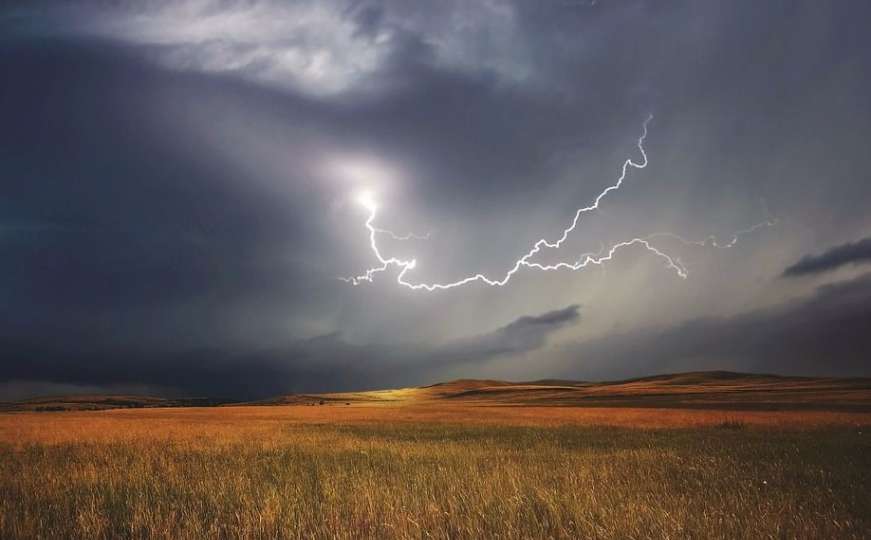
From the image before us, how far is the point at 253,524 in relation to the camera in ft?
Answer: 20.9

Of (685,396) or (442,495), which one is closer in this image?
(442,495)

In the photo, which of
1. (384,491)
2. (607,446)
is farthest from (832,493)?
(607,446)

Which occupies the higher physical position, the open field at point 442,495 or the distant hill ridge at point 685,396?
the open field at point 442,495

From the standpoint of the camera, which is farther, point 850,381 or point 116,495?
point 850,381

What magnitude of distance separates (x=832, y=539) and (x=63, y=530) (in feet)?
29.2

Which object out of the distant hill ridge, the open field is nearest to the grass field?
the open field

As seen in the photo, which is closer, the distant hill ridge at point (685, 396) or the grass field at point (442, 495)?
the grass field at point (442, 495)

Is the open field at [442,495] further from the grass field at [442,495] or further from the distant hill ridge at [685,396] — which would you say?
the distant hill ridge at [685,396]

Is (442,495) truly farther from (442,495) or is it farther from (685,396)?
(685,396)

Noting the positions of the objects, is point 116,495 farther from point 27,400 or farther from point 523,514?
point 27,400

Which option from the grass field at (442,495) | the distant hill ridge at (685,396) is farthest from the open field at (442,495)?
the distant hill ridge at (685,396)

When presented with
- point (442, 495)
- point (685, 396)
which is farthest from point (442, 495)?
point (685, 396)

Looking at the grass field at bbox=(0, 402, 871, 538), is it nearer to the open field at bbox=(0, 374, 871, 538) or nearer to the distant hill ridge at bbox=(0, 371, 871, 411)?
the open field at bbox=(0, 374, 871, 538)

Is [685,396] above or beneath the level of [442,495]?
beneath
